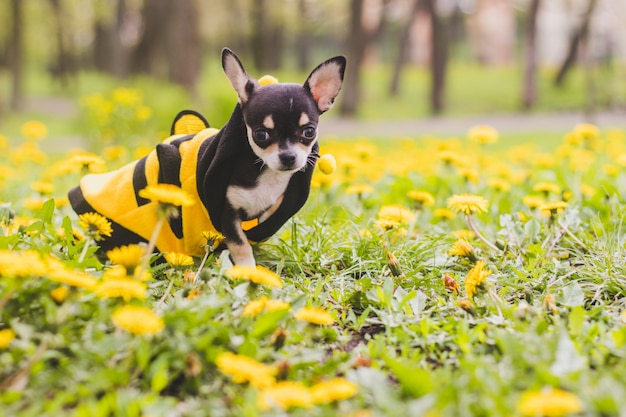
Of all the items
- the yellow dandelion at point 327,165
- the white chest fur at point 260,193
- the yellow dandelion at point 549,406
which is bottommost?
the yellow dandelion at point 549,406

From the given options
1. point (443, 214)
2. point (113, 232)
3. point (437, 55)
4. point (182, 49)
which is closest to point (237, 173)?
point (113, 232)

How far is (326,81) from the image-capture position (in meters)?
2.43

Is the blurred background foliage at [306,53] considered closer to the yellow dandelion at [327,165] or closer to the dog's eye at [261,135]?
the yellow dandelion at [327,165]

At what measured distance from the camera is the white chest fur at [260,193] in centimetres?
244

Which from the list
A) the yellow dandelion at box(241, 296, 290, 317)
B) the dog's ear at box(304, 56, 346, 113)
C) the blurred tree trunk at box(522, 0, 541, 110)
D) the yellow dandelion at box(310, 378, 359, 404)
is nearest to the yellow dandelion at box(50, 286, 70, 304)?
the yellow dandelion at box(241, 296, 290, 317)

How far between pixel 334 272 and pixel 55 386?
4.32 ft

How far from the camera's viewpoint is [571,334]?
1.93m

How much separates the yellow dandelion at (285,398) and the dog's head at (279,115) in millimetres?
1012

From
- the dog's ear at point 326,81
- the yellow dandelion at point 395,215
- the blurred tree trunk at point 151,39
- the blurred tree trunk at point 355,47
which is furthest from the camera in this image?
the blurred tree trunk at point 355,47

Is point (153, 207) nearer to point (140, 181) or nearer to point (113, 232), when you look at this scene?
point (140, 181)

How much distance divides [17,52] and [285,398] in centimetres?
1930

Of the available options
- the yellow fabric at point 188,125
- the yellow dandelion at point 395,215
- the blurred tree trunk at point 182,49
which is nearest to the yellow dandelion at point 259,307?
the yellow dandelion at point 395,215

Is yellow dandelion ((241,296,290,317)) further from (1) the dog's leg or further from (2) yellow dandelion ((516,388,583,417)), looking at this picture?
(2) yellow dandelion ((516,388,583,417))

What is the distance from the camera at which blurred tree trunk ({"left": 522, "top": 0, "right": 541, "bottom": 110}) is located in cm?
1702
